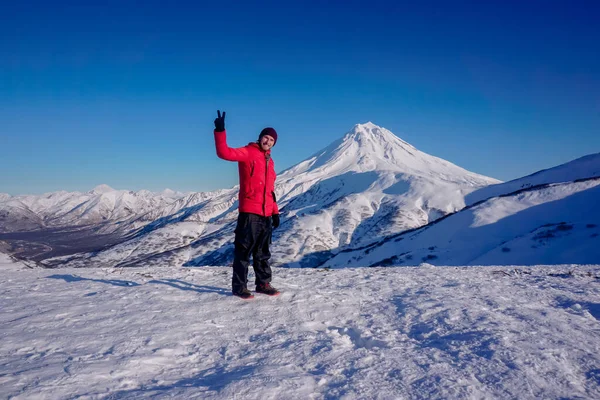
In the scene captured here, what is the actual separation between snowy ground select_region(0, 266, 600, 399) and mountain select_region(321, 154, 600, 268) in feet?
88.3

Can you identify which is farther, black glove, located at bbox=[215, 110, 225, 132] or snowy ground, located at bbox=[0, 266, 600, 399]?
black glove, located at bbox=[215, 110, 225, 132]

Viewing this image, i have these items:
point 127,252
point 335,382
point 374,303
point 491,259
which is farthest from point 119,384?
point 127,252

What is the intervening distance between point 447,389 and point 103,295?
6833mm

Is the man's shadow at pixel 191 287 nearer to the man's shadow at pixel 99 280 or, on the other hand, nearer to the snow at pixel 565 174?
the man's shadow at pixel 99 280

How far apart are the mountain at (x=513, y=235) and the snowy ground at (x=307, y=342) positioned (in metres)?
26.9

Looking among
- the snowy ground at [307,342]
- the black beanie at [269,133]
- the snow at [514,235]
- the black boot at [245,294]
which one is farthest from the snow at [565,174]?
the black boot at [245,294]

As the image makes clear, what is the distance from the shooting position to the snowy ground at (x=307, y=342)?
3.17 metres

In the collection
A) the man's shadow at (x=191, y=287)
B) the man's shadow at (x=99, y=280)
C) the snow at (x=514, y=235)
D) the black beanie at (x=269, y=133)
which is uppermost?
the black beanie at (x=269, y=133)

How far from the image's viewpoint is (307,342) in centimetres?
443

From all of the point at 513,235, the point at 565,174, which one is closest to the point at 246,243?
the point at 513,235

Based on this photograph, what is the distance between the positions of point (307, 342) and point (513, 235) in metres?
44.6

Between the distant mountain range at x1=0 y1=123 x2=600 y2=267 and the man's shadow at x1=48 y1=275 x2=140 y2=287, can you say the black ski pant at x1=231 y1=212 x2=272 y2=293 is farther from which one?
the distant mountain range at x1=0 y1=123 x2=600 y2=267

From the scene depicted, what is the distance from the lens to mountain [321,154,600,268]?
29.9m

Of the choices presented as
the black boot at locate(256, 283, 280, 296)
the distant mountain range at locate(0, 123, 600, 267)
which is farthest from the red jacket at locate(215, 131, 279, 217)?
the distant mountain range at locate(0, 123, 600, 267)
